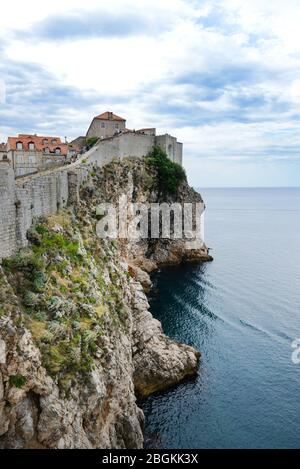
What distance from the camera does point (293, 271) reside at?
66188 mm

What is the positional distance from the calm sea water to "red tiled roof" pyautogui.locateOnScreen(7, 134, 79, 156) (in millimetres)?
21639

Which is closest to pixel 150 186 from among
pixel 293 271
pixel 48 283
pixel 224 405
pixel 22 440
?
pixel 293 271

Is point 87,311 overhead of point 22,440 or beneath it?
overhead

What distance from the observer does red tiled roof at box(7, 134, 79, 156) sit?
4750 centimetres

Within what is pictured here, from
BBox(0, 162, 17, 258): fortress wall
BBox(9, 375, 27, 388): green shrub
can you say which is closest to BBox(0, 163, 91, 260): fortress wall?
BBox(0, 162, 17, 258): fortress wall

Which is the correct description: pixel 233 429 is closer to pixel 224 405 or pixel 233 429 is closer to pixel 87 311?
pixel 224 405

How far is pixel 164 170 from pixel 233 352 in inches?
1373

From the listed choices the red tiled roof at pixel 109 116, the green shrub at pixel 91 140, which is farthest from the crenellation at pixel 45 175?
the green shrub at pixel 91 140

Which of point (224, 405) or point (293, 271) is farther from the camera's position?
point (293, 271)

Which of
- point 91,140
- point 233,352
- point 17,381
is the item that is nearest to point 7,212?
point 17,381

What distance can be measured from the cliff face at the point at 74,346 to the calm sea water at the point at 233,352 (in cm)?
273

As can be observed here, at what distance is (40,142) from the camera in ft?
165

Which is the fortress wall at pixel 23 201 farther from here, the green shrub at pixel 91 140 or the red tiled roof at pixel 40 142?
the green shrub at pixel 91 140
